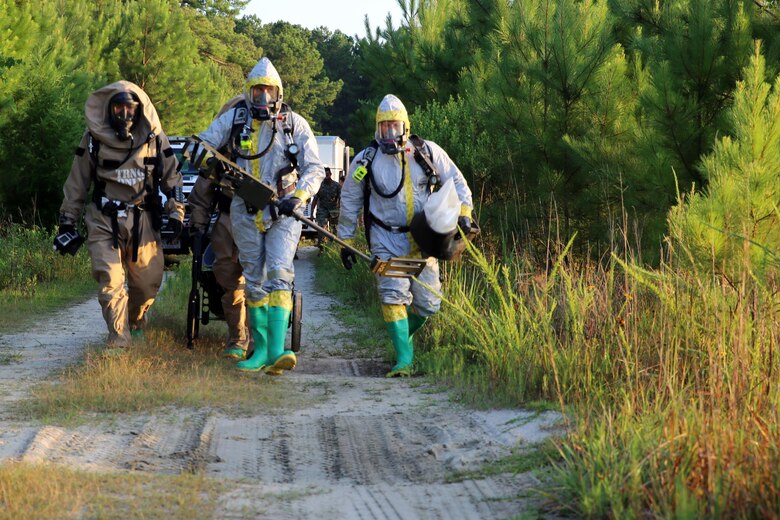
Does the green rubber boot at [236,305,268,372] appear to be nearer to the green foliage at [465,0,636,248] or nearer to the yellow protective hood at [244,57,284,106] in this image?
the yellow protective hood at [244,57,284,106]

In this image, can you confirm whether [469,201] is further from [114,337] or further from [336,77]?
[336,77]

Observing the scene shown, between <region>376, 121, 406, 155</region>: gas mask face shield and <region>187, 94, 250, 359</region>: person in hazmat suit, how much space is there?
1049 millimetres

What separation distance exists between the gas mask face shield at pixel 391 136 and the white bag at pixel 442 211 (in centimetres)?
51

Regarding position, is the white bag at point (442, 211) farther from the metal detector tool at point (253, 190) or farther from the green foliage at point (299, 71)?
the green foliage at point (299, 71)

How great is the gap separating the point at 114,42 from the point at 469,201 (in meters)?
24.0

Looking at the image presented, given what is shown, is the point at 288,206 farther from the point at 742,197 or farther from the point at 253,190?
the point at 742,197

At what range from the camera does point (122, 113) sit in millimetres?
8133

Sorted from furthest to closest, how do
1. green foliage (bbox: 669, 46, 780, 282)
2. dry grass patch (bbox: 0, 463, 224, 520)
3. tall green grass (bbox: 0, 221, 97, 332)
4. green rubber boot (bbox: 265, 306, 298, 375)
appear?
tall green grass (bbox: 0, 221, 97, 332) → green rubber boot (bbox: 265, 306, 298, 375) → green foliage (bbox: 669, 46, 780, 282) → dry grass patch (bbox: 0, 463, 224, 520)

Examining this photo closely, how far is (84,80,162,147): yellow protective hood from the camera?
8172 mm

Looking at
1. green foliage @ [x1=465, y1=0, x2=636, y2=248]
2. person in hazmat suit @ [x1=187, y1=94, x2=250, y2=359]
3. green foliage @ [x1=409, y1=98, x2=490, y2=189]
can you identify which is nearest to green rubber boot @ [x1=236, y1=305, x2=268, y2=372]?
person in hazmat suit @ [x1=187, y1=94, x2=250, y2=359]

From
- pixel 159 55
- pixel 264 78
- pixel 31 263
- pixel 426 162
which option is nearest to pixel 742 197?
pixel 426 162

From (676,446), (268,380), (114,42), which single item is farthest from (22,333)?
(114,42)

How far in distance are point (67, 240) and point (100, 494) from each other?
3.94m

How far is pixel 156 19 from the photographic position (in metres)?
30.8
